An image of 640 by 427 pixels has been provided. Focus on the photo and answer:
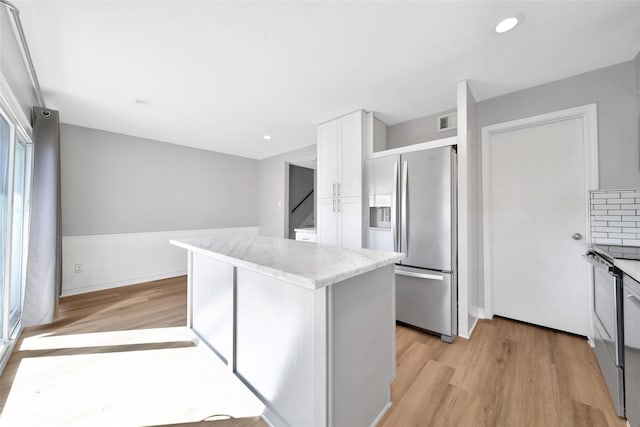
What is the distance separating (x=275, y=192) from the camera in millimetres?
5145

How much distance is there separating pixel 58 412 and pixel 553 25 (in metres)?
3.86

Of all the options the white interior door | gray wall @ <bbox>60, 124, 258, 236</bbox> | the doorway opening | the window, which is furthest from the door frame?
gray wall @ <bbox>60, 124, 258, 236</bbox>

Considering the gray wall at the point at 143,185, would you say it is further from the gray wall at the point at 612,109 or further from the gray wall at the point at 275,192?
the gray wall at the point at 612,109

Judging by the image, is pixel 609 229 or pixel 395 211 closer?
pixel 609 229

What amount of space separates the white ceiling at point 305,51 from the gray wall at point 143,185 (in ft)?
2.67

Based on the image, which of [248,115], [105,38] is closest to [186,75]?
[105,38]

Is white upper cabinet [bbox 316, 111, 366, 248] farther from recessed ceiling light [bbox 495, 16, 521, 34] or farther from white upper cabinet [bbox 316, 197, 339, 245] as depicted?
recessed ceiling light [bbox 495, 16, 521, 34]

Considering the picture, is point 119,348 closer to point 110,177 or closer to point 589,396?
point 110,177

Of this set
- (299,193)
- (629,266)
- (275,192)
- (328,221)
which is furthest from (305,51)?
(299,193)

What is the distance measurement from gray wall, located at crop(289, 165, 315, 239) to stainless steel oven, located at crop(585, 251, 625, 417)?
4489 mm

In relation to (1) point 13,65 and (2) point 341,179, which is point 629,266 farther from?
(1) point 13,65

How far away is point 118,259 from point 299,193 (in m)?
3.67

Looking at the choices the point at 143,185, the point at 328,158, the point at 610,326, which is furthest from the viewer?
the point at 143,185

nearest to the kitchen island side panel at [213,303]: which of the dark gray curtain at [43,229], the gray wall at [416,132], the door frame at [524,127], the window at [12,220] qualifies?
the window at [12,220]
